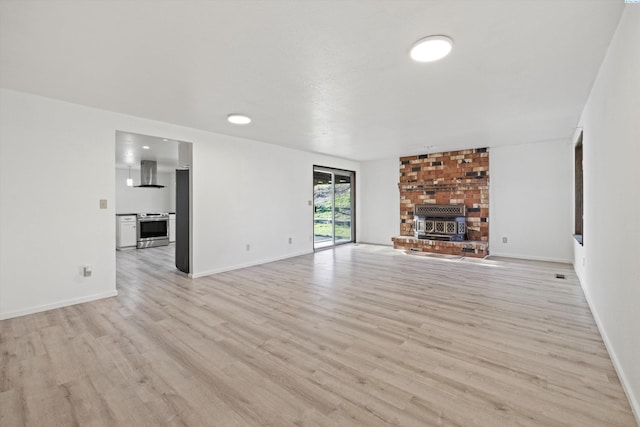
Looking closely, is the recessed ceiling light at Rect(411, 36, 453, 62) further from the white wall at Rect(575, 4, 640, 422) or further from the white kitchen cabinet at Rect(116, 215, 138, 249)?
the white kitchen cabinet at Rect(116, 215, 138, 249)

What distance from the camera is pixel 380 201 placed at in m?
8.01

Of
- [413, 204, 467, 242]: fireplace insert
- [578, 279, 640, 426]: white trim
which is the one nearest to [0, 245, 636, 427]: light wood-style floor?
[578, 279, 640, 426]: white trim

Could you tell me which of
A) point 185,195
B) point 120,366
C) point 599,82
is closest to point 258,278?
A: point 185,195

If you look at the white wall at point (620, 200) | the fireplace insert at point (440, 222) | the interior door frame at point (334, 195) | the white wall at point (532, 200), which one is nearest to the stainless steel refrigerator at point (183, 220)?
the interior door frame at point (334, 195)

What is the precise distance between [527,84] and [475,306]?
233cm

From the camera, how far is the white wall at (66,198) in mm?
3008

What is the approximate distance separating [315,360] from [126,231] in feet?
24.2

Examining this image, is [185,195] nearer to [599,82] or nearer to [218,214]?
[218,214]

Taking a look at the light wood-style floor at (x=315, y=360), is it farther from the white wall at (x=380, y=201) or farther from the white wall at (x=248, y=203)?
the white wall at (x=380, y=201)

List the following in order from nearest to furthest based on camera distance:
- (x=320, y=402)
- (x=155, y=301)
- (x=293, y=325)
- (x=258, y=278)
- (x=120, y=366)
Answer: (x=320, y=402)
(x=120, y=366)
(x=293, y=325)
(x=155, y=301)
(x=258, y=278)

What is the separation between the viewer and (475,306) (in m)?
3.17

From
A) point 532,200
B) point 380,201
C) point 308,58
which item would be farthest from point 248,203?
point 532,200

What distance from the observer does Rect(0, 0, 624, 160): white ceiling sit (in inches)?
70.1

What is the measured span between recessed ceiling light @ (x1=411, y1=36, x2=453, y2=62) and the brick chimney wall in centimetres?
475
